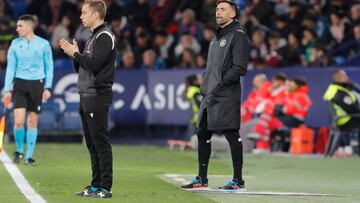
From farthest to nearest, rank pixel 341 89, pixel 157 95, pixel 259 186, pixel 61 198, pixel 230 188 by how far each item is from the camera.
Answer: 1. pixel 157 95
2. pixel 341 89
3. pixel 259 186
4. pixel 230 188
5. pixel 61 198

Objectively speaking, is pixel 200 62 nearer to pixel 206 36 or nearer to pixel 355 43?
pixel 206 36

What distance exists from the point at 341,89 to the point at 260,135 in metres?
1.82

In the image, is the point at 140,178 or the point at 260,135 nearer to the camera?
the point at 140,178

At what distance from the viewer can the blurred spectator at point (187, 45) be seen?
24.4 meters

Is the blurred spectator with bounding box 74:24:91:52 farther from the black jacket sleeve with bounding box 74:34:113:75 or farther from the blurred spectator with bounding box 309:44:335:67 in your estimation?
the black jacket sleeve with bounding box 74:34:113:75

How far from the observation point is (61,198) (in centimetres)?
1127

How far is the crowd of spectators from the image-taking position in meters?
23.3

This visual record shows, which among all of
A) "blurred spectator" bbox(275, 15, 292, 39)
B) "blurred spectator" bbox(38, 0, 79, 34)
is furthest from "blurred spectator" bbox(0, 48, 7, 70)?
"blurred spectator" bbox(275, 15, 292, 39)

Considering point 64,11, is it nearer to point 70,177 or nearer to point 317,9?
point 317,9

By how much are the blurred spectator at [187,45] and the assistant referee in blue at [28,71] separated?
8.64 meters

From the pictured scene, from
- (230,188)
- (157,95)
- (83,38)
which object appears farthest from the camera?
(83,38)

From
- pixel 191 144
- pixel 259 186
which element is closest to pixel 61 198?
pixel 259 186

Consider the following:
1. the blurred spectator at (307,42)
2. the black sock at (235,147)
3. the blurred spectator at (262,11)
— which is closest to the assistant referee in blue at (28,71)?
the black sock at (235,147)

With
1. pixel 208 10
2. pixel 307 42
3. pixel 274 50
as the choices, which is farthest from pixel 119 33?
pixel 307 42
